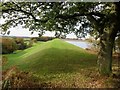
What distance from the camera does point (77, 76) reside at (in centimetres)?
1555

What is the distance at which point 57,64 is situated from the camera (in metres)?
18.2

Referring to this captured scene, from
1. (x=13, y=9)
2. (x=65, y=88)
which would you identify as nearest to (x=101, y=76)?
(x=65, y=88)

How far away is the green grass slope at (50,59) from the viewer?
57.0 feet

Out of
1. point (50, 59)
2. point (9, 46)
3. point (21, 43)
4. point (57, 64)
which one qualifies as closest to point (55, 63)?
point (57, 64)

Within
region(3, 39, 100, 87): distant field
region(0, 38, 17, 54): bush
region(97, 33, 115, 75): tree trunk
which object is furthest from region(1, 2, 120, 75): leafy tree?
region(0, 38, 17, 54): bush

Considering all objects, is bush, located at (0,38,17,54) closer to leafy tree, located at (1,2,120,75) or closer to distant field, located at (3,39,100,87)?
distant field, located at (3,39,100,87)

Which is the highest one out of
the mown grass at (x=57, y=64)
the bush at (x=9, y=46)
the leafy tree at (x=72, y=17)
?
the leafy tree at (x=72, y=17)

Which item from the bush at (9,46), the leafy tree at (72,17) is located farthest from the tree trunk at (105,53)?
the bush at (9,46)

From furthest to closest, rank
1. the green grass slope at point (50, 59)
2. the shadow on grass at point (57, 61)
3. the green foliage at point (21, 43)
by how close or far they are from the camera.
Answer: the green foliage at point (21, 43), the green grass slope at point (50, 59), the shadow on grass at point (57, 61)

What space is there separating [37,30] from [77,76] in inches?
138

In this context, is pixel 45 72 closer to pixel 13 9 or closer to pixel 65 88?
pixel 65 88

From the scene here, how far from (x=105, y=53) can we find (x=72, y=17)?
2782 millimetres

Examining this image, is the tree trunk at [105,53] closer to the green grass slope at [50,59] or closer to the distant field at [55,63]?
the distant field at [55,63]

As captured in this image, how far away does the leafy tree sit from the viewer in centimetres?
1391
